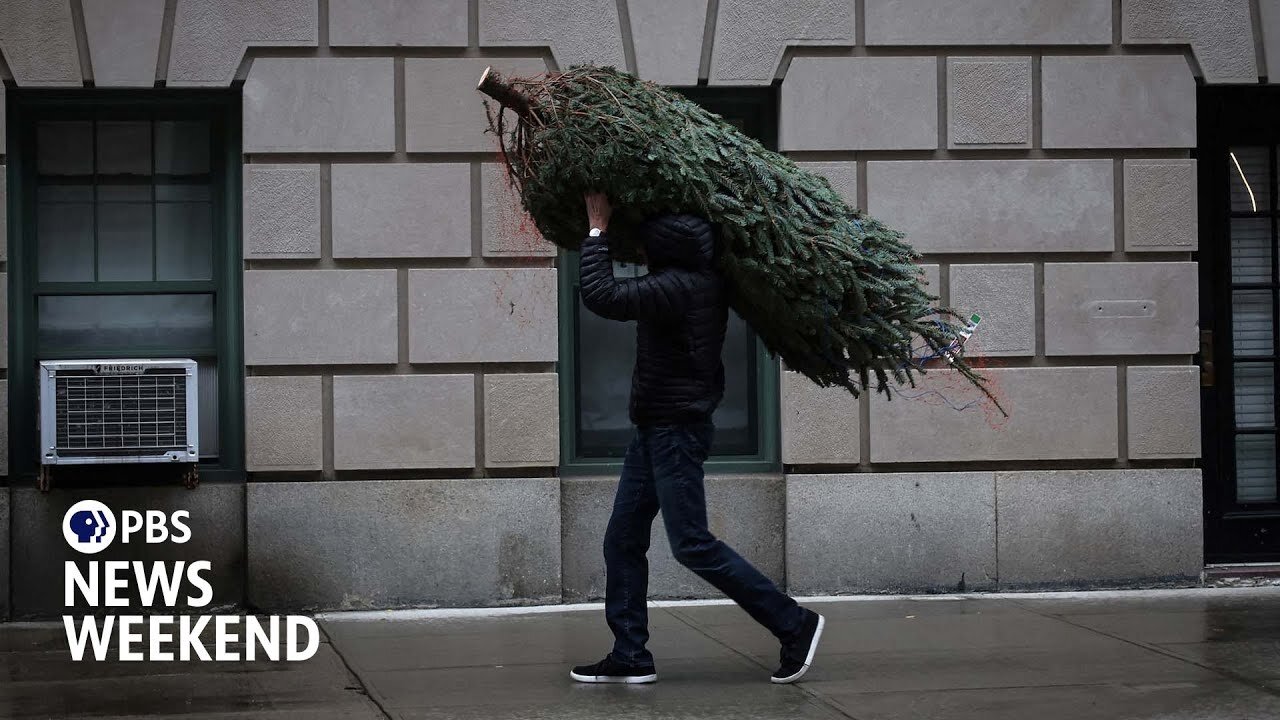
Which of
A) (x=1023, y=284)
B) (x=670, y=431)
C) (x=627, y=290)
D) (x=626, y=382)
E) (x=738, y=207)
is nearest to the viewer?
(x=627, y=290)

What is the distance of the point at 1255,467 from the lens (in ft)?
29.4

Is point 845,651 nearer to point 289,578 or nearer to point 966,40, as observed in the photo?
point 289,578

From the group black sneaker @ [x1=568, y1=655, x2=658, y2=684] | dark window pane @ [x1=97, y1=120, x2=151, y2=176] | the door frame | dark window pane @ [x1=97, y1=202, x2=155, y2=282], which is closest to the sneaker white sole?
black sneaker @ [x1=568, y1=655, x2=658, y2=684]

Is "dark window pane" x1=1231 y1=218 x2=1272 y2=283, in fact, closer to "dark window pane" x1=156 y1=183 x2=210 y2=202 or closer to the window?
the window

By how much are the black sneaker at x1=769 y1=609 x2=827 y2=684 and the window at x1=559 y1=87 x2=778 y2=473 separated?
250 cm

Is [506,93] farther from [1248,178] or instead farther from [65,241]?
[1248,178]

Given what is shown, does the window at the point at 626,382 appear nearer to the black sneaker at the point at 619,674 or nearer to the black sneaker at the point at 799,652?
the black sneaker at the point at 619,674

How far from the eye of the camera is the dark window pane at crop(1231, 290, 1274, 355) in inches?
350

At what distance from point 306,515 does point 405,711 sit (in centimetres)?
258

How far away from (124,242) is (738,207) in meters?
4.04

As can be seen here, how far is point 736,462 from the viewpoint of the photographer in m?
8.46

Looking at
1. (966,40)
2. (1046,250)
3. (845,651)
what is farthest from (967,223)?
(845,651)

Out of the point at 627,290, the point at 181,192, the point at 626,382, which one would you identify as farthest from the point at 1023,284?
the point at 181,192

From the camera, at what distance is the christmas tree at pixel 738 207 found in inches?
223
